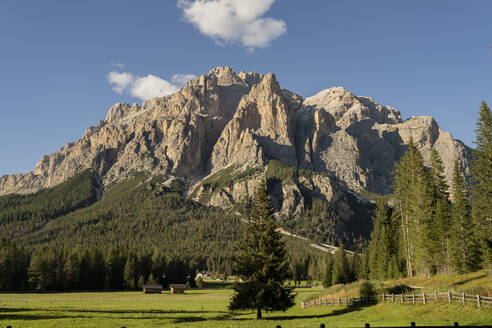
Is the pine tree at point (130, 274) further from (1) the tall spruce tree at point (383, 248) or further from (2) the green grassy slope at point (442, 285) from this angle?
(2) the green grassy slope at point (442, 285)

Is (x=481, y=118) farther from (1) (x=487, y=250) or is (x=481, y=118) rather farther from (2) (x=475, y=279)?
(2) (x=475, y=279)

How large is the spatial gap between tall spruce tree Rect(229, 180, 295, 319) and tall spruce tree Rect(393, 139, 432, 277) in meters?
27.4

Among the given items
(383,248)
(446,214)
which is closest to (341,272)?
(383,248)

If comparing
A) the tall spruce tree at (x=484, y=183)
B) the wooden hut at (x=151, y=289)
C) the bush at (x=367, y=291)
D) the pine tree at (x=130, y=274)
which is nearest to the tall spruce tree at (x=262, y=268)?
the bush at (x=367, y=291)

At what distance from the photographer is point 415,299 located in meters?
36.4

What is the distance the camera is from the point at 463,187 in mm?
62625

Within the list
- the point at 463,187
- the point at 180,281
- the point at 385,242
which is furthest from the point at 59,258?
the point at 463,187

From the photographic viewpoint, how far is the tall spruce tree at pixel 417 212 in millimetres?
58188

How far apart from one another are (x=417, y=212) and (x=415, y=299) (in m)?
25.6

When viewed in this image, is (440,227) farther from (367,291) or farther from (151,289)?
(151,289)

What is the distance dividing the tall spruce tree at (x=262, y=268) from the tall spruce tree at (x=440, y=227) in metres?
28.9

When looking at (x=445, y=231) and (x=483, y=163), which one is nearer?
(x=483, y=163)

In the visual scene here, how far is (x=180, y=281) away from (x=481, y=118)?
12317cm

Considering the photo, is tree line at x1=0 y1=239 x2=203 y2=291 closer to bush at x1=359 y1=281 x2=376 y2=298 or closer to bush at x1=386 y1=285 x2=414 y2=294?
bush at x1=359 y1=281 x2=376 y2=298
